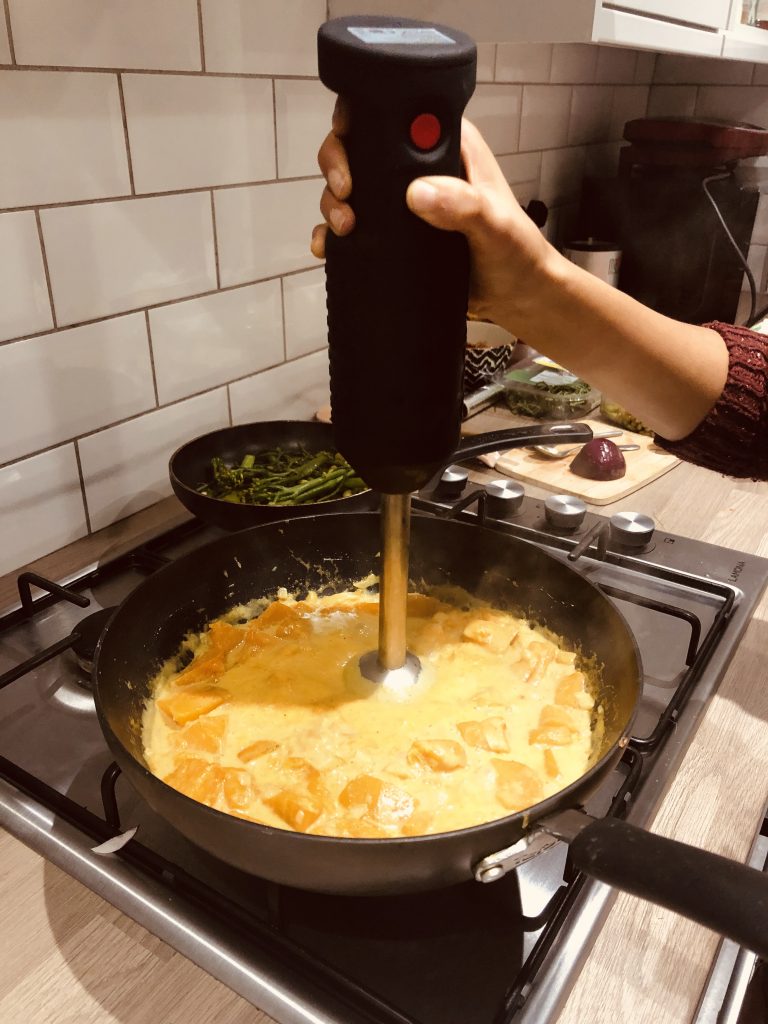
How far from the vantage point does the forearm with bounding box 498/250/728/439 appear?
0.70 meters

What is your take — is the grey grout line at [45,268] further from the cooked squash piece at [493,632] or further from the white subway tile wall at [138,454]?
the cooked squash piece at [493,632]

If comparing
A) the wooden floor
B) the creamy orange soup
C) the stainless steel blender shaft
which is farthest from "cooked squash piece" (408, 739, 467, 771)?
the wooden floor

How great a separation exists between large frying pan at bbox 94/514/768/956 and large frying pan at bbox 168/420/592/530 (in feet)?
0.20

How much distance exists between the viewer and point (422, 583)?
0.90 metres

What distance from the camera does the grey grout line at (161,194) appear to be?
2.79ft

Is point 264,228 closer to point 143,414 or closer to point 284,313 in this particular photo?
point 284,313

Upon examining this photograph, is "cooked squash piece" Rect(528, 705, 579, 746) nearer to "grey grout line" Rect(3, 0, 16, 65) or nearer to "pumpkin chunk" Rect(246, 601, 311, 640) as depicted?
"pumpkin chunk" Rect(246, 601, 311, 640)

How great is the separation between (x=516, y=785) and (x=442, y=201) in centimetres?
40

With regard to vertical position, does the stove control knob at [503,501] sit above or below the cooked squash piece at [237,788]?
below

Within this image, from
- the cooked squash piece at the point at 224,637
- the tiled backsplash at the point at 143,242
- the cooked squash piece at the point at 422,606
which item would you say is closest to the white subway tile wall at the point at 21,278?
the tiled backsplash at the point at 143,242

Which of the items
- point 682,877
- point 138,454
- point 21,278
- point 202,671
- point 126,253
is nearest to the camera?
point 682,877

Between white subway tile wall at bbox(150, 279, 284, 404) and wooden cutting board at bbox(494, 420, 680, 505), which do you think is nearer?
white subway tile wall at bbox(150, 279, 284, 404)

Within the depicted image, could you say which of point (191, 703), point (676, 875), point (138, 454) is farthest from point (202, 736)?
point (138, 454)

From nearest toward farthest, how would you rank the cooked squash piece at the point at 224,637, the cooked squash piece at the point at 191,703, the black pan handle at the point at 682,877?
1. the black pan handle at the point at 682,877
2. the cooked squash piece at the point at 191,703
3. the cooked squash piece at the point at 224,637
